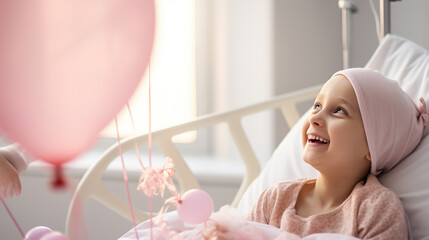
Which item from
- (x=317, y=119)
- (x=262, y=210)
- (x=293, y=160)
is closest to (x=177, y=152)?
(x=293, y=160)

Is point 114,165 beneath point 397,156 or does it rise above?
beneath

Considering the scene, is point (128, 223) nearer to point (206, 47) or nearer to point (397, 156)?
point (206, 47)

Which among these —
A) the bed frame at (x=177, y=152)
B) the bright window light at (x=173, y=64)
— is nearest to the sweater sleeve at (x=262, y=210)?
the bed frame at (x=177, y=152)

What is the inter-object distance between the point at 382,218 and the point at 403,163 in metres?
0.20

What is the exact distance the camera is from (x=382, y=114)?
1.00 metres

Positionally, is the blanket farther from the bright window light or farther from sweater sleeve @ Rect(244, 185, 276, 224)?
the bright window light

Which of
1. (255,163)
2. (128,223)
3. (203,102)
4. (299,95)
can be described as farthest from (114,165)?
(299,95)

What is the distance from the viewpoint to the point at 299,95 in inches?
61.4

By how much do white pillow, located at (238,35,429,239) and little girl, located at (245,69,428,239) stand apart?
1.4 inches

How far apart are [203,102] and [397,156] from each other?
4.23 feet

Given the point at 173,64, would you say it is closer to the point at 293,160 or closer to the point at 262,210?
the point at 293,160

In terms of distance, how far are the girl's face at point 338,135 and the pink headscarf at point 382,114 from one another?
0.05ft

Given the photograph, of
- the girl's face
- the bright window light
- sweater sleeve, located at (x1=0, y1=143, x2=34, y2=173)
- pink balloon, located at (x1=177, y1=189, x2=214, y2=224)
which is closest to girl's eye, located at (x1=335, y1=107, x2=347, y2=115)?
the girl's face

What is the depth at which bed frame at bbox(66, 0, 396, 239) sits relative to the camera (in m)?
1.32
